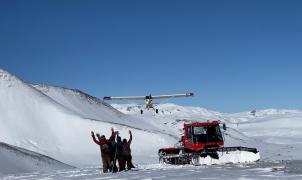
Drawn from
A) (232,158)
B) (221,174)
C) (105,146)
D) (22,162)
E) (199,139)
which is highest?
(199,139)

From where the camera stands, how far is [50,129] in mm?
69938

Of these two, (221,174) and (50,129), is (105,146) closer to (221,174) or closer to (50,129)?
(221,174)

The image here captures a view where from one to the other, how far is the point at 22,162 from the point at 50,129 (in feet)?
103

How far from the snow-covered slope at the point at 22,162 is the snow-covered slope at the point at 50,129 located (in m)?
15.9

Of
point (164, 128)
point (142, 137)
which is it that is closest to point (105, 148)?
point (142, 137)

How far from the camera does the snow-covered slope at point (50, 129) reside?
6281 cm

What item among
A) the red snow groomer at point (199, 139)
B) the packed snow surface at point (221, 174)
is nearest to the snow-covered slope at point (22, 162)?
the red snow groomer at point (199, 139)

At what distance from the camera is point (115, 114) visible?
94.7 meters

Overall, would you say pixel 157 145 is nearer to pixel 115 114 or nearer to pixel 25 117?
pixel 25 117

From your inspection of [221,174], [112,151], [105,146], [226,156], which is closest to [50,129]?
[226,156]

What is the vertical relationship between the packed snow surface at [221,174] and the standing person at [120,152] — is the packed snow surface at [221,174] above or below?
below

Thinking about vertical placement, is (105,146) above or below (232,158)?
above

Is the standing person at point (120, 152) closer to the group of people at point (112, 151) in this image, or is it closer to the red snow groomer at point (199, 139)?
the group of people at point (112, 151)

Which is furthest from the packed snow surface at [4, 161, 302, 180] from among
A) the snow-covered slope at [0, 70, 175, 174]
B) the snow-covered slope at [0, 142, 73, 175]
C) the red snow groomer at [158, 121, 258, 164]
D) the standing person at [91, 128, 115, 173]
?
the snow-covered slope at [0, 70, 175, 174]
